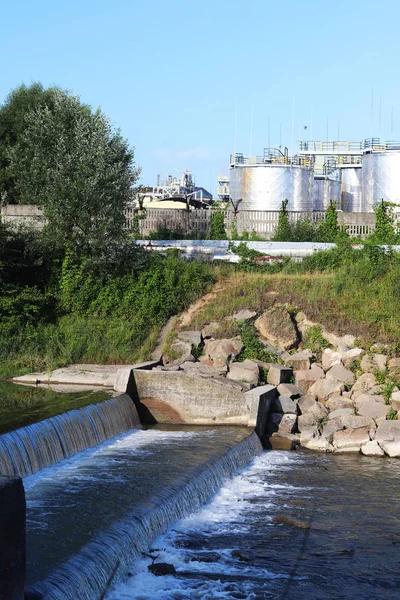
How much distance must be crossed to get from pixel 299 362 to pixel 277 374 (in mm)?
1023

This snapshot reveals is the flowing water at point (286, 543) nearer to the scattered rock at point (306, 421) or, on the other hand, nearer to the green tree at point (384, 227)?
the scattered rock at point (306, 421)

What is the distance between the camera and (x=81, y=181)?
24.4 m

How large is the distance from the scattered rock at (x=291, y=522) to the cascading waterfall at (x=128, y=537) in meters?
1.37

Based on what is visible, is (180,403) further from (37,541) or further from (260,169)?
(260,169)

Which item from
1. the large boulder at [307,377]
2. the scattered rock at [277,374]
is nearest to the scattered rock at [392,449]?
the large boulder at [307,377]

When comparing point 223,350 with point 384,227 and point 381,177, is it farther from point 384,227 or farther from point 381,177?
point 381,177

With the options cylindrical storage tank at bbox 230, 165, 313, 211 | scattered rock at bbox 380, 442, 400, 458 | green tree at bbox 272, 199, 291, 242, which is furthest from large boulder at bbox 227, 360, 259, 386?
cylindrical storage tank at bbox 230, 165, 313, 211

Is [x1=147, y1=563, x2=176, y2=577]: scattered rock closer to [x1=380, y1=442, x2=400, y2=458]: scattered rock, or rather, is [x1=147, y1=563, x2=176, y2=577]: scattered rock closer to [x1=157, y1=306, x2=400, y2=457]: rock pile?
[x1=157, y1=306, x2=400, y2=457]: rock pile

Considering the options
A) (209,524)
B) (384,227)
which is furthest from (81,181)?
(209,524)

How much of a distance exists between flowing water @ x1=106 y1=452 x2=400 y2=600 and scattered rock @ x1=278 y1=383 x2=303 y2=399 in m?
3.39

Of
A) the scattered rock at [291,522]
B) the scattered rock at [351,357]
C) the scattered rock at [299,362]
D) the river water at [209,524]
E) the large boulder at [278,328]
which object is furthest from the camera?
the large boulder at [278,328]

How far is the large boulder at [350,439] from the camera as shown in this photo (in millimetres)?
18406

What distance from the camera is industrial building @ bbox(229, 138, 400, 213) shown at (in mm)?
42125

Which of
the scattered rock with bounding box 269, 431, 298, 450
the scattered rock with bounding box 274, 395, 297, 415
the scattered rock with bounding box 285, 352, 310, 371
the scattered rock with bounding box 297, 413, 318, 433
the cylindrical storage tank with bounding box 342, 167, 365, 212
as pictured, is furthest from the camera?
the cylindrical storage tank with bounding box 342, 167, 365, 212
